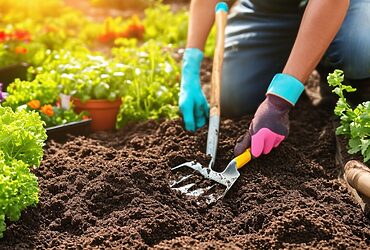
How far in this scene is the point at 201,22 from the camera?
395 centimetres

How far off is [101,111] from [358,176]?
166cm

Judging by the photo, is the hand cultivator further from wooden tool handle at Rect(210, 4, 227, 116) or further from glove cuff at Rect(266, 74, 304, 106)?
glove cuff at Rect(266, 74, 304, 106)

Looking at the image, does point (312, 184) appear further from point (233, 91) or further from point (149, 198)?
point (233, 91)

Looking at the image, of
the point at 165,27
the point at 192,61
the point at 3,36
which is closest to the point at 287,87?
the point at 192,61

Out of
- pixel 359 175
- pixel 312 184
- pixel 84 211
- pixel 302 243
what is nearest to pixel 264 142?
pixel 312 184

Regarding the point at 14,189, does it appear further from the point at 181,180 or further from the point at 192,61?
the point at 192,61

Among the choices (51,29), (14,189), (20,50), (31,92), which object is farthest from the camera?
(51,29)

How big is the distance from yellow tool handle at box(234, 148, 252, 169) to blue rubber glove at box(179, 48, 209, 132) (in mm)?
535

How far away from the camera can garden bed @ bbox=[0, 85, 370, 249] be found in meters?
2.61

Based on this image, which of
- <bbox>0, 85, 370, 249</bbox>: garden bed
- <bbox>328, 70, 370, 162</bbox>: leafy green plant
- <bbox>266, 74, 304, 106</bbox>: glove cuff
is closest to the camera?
<bbox>0, 85, 370, 249</bbox>: garden bed

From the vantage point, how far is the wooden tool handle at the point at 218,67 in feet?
11.4

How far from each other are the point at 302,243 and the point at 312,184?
0.53 m

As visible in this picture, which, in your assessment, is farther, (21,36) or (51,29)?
(51,29)

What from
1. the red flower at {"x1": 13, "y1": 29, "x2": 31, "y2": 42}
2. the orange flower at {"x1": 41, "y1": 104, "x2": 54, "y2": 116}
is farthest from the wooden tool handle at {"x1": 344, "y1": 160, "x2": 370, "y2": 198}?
the red flower at {"x1": 13, "y1": 29, "x2": 31, "y2": 42}
